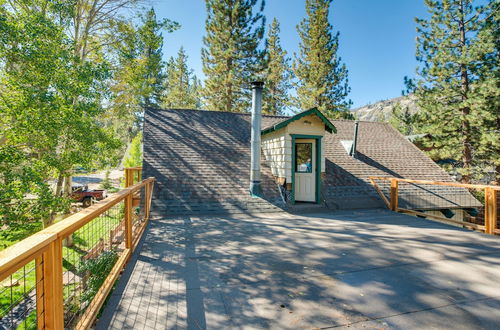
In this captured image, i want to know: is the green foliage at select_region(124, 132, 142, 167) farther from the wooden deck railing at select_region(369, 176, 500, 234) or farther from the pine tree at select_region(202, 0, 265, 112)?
the wooden deck railing at select_region(369, 176, 500, 234)

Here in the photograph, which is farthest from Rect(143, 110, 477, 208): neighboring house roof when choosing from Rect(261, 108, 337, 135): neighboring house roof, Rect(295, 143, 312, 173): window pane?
A: Rect(295, 143, 312, 173): window pane

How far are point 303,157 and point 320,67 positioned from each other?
1689 centimetres

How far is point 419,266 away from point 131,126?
36058 mm

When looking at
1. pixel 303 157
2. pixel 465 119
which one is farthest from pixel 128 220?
pixel 465 119

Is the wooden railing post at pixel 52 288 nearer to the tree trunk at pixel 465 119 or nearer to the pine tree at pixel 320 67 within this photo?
the tree trunk at pixel 465 119

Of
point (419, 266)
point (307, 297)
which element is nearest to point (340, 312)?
point (307, 297)

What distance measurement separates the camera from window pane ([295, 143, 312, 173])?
8062 mm

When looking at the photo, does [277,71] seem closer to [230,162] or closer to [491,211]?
[230,162]

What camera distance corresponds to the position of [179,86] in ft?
102

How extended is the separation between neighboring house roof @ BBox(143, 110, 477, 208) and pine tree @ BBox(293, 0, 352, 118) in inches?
455

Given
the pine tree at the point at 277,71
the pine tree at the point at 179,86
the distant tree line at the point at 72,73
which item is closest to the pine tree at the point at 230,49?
the distant tree line at the point at 72,73

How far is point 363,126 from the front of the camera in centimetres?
1288

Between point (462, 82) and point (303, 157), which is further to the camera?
point (462, 82)

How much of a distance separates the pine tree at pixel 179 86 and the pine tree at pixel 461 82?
23.1 meters
